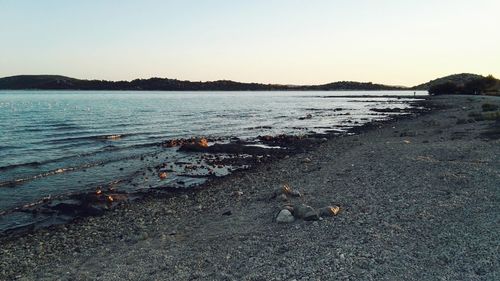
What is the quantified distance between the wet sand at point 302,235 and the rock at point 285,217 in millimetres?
175

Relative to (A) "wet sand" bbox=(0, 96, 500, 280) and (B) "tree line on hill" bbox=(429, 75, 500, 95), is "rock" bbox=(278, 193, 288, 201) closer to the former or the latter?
(A) "wet sand" bbox=(0, 96, 500, 280)

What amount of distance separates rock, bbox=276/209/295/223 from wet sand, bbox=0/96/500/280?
175 mm

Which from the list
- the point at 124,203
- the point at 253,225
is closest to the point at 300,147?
the point at 124,203

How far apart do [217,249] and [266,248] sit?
1.34m

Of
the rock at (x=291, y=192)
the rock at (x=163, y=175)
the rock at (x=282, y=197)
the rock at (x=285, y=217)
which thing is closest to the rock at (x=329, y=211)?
the rock at (x=285, y=217)

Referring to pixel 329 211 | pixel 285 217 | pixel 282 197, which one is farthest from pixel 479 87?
pixel 285 217

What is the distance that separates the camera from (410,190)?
1437 centimetres

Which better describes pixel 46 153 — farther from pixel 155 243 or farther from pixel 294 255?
pixel 294 255

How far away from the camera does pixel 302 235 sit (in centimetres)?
1088

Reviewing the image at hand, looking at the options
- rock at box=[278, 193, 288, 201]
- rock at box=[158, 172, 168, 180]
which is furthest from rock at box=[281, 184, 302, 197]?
rock at box=[158, 172, 168, 180]

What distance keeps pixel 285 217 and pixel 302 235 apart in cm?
143

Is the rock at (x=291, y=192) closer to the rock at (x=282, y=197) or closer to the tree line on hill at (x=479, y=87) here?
the rock at (x=282, y=197)

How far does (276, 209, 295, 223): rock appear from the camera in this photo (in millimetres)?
12184

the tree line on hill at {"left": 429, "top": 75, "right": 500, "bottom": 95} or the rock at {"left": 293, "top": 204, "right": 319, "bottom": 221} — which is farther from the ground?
the tree line on hill at {"left": 429, "top": 75, "right": 500, "bottom": 95}
